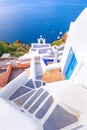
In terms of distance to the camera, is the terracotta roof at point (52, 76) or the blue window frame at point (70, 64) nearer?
the blue window frame at point (70, 64)

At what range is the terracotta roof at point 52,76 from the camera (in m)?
13.3

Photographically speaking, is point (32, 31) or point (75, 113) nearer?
point (75, 113)

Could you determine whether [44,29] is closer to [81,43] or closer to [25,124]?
[81,43]

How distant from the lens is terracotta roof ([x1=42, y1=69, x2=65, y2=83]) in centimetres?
1328

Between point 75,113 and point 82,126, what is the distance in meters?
0.77

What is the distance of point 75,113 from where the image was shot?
27.1ft

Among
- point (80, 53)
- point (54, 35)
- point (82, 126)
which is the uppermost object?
point (54, 35)

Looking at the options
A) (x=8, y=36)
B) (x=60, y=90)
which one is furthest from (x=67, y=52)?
(x=8, y=36)

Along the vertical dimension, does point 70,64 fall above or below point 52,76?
above

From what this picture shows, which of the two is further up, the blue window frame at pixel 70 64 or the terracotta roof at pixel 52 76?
the blue window frame at pixel 70 64

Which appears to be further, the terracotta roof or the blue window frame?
the terracotta roof

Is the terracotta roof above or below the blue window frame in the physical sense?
below

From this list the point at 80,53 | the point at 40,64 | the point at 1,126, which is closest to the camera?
the point at 1,126

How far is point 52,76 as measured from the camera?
1359 cm
